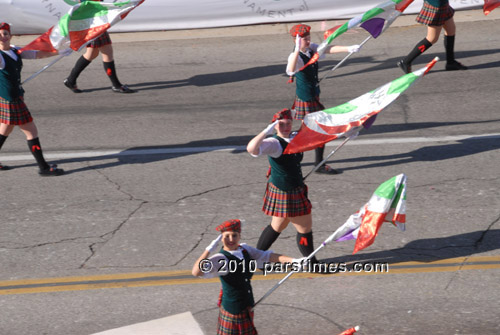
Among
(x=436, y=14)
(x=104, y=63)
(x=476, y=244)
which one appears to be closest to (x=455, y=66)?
(x=436, y=14)

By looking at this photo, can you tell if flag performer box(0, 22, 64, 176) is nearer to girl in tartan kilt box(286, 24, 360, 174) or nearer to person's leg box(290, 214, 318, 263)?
girl in tartan kilt box(286, 24, 360, 174)

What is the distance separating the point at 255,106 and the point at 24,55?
3.57 metres

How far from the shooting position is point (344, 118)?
7492 mm

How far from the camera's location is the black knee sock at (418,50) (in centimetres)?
1273

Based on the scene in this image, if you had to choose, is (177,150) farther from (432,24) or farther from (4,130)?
(432,24)

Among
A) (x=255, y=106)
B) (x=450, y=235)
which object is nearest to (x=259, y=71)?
(x=255, y=106)

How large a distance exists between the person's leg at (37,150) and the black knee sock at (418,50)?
5778 millimetres

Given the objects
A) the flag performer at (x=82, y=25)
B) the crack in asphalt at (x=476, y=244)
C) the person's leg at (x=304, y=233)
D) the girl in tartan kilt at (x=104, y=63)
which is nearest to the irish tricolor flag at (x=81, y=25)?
the flag performer at (x=82, y=25)

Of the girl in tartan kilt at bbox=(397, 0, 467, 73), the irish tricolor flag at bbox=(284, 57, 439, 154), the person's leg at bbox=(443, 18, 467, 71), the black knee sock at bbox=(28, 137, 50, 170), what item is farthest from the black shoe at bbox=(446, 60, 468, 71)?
the black knee sock at bbox=(28, 137, 50, 170)

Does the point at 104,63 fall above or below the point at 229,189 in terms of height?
above

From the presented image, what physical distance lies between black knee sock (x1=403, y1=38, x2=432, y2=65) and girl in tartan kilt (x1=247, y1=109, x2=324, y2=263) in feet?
19.3

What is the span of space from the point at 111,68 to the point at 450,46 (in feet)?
17.8

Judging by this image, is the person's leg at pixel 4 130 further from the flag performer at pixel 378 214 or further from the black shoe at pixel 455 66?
the black shoe at pixel 455 66

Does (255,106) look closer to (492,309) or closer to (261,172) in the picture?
(261,172)
